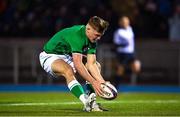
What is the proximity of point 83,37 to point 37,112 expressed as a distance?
1.58 m

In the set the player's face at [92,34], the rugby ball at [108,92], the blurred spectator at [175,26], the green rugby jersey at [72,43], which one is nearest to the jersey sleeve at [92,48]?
the green rugby jersey at [72,43]

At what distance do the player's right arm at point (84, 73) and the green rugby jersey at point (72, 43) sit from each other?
0.38ft

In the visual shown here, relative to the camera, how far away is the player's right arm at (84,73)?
1268 centimetres

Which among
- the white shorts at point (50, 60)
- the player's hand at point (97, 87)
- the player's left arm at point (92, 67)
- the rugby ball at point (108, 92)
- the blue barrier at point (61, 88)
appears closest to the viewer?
the player's hand at point (97, 87)

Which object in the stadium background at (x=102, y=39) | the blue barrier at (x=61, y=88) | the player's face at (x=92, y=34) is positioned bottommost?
the blue barrier at (x=61, y=88)

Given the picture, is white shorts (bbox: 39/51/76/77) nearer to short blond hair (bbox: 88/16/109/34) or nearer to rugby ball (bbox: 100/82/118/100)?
rugby ball (bbox: 100/82/118/100)

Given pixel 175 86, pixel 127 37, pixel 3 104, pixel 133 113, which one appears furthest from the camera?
pixel 175 86

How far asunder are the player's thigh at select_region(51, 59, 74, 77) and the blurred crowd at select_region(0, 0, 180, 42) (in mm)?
12834

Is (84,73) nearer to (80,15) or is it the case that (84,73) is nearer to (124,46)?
(124,46)

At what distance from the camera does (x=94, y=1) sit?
2703 cm

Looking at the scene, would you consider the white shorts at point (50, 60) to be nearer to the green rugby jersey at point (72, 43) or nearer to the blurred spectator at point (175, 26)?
the green rugby jersey at point (72, 43)

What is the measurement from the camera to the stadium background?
85.4 ft

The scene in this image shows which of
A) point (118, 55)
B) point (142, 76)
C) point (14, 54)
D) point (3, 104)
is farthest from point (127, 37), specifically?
point (3, 104)

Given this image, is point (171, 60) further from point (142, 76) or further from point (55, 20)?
point (55, 20)
